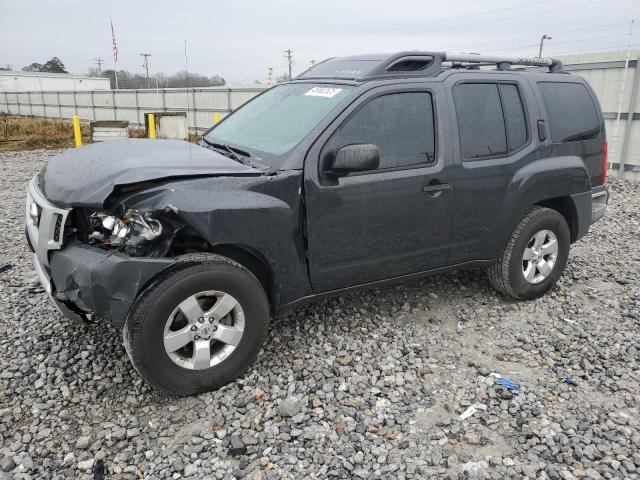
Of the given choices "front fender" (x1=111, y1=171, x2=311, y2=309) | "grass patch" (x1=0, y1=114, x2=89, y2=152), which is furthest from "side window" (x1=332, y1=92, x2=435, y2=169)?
"grass patch" (x1=0, y1=114, x2=89, y2=152)

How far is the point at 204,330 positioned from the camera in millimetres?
3008

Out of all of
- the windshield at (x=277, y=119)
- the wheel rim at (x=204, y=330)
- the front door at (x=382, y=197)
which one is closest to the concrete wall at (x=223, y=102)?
the front door at (x=382, y=197)

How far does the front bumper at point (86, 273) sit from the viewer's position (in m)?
2.73

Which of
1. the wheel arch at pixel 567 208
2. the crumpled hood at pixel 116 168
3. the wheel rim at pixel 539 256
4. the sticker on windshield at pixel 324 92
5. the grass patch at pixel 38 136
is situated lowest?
the grass patch at pixel 38 136

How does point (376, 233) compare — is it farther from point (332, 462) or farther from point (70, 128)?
point (70, 128)

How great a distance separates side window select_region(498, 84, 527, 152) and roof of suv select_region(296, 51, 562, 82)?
1.01 ft

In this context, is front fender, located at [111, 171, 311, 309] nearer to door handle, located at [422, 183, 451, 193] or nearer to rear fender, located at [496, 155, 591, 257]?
door handle, located at [422, 183, 451, 193]

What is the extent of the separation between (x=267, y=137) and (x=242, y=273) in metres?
1.11

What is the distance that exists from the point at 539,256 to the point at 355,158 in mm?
2235

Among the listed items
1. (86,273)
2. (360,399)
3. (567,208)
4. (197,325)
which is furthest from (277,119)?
(567,208)

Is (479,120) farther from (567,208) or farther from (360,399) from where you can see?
(360,399)

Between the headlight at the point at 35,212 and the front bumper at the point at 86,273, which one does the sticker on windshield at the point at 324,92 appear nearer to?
the front bumper at the point at 86,273

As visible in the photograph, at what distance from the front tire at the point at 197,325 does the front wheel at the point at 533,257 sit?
2224 mm

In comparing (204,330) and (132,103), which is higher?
(132,103)
